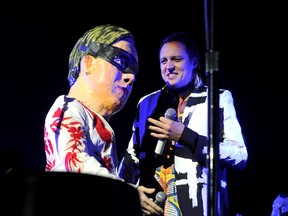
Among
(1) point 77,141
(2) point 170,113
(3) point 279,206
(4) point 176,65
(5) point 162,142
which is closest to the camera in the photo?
(1) point 77,141

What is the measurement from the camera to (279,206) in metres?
4.46

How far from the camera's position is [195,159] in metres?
3.13

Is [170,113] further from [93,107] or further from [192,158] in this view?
[93,107]

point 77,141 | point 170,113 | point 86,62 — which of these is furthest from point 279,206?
point 77,141

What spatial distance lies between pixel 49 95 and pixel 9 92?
31cm

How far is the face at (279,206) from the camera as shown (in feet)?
14.5

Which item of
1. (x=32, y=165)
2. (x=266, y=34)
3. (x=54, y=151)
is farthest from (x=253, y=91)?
(x=54, y=151)

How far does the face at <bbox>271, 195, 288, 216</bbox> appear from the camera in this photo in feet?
14.5

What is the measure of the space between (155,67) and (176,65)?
1060mm

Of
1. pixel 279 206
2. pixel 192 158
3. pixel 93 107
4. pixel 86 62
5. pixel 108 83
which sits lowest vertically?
pixel 279 206

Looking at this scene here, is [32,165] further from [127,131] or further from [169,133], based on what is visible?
[169,133]

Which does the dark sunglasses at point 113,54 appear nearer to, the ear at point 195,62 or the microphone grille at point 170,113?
the microphone grille at point 170,113

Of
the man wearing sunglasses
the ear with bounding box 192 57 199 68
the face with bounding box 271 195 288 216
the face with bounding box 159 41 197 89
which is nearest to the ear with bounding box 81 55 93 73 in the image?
the man wearing sunglasses

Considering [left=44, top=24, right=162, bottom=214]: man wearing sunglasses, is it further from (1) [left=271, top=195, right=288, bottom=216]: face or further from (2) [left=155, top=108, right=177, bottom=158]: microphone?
(1) [left=271, top=195, right=288, bottom=216]: face
